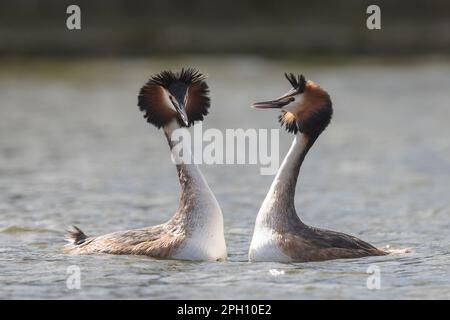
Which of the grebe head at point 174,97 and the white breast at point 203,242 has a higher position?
the grebe head at point 174,97

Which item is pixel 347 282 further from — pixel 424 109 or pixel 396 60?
pixel 396 60

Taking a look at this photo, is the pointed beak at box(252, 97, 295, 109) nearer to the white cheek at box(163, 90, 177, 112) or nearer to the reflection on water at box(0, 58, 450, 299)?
the white cheek at box(163, 90, 177, 112)

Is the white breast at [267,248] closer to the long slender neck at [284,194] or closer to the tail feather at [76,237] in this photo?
the long slender neck at [284,194]

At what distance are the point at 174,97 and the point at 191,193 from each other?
91cm

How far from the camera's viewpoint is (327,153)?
22172 millimetres

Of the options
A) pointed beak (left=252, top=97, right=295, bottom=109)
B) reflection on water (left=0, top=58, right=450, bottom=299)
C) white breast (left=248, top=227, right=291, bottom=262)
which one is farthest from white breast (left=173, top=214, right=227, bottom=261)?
pointed beak (left=252, top=97, right=295, bottom=109)

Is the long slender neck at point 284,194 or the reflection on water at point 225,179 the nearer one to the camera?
the reflection on water at point 225,179

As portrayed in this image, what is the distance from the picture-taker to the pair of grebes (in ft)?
39.3

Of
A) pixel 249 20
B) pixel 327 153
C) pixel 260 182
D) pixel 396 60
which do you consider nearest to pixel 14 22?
pixel 249 20

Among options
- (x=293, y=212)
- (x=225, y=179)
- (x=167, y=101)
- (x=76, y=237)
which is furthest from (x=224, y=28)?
(x=293, y=212)

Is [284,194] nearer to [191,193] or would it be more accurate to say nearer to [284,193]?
[284,193]

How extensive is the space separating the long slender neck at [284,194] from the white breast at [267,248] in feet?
0.26

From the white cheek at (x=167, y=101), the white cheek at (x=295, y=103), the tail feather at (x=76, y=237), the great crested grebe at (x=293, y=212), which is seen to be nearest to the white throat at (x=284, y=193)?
the great crested grebe at (x=293, y=212)

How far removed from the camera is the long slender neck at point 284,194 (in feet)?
39.6
